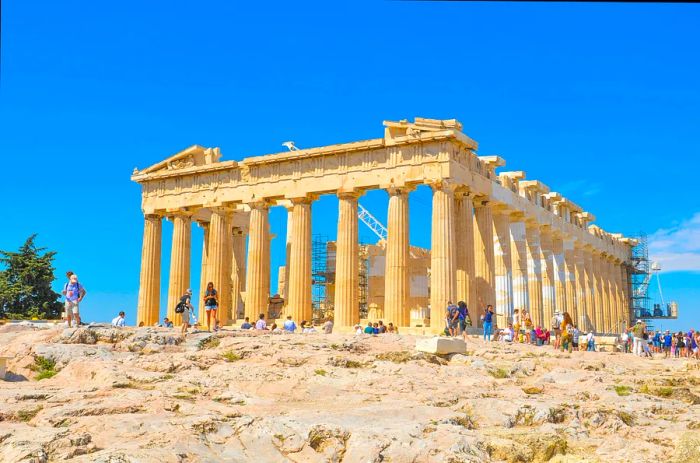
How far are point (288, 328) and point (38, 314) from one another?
25.9 metres

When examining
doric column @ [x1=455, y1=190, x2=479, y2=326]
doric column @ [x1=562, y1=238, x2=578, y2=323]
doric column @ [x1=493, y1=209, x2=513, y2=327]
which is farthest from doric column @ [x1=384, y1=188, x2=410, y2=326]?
doric column @ [x1=562, y1=238, x2=578, y2=323]

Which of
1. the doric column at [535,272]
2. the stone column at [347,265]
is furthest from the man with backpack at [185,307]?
the doric column at [535,272]

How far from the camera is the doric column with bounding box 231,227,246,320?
48.6 meters

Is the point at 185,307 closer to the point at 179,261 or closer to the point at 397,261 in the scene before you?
the point at 397,261

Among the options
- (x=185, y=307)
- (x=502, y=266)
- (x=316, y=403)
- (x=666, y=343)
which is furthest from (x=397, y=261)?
(x=316, y=403)

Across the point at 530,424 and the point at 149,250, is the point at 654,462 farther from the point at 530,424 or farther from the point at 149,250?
the point at 149,250

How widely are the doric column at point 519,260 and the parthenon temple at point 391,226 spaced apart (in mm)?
63

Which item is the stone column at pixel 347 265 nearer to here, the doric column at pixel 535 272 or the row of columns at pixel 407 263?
the row of columns at pixel 407 263

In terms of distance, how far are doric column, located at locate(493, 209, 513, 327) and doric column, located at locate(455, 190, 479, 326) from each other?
2.77m

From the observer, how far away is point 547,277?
4509 centimetres

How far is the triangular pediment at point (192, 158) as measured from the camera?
44281mm

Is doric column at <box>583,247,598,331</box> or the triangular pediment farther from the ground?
the triangular pediment

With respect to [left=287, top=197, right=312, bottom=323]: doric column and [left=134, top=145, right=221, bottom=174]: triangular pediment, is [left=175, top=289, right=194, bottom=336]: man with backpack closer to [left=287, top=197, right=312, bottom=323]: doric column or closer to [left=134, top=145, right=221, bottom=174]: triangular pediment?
[left=287, top=197, right=312, bottom=323]: doric column

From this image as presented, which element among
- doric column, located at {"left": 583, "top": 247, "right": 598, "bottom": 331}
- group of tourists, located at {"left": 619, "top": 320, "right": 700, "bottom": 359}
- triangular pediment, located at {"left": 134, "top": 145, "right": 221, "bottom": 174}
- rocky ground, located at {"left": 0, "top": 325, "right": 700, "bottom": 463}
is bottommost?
rocky ground, located at {"left": 0, "top": 325, "right": 700, "bottom": 463}
